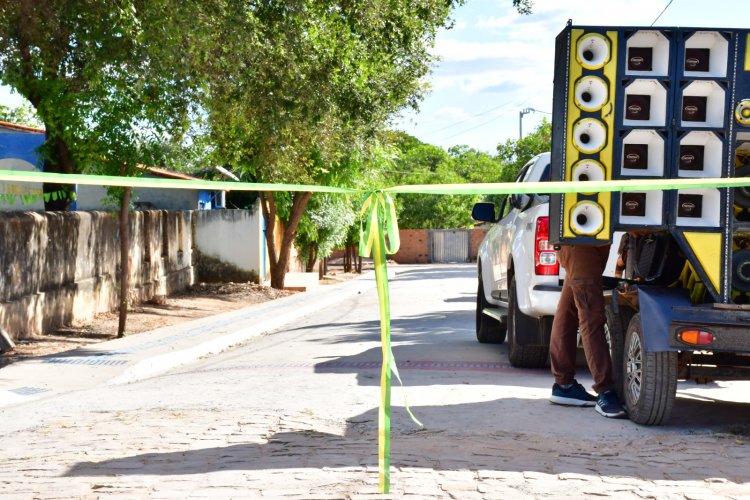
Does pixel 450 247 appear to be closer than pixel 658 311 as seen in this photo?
No

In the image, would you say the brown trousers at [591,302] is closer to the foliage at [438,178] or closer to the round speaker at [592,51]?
the round speaker at [592,51]

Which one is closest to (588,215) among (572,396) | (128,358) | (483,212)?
(572,396)

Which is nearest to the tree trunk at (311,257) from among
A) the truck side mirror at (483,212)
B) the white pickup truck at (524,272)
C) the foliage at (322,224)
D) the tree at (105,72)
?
the foliage at (322,224)

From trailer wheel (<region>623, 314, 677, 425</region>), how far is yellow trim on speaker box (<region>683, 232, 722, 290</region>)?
542 mm

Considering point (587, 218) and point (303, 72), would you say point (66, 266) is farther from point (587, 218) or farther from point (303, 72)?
point (587, 218)

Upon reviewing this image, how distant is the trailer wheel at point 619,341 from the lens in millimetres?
7691

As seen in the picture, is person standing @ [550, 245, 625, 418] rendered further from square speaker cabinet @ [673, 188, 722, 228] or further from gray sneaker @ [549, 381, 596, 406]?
square speaker cabinet @ [673, 188, 722, 228]

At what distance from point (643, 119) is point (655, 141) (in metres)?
0.17

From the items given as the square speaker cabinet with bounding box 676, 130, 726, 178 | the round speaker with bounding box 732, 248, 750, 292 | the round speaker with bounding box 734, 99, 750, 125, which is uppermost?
the round speaker with bounding box 734, 99, 750, 125

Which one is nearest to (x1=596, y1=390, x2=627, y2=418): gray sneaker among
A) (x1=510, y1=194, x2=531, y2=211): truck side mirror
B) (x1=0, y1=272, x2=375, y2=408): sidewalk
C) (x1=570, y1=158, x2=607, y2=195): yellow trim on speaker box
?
(x1=570, y1=158, x2=607, y2=195): yellow trim on speaker box

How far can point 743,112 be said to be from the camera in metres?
7.02

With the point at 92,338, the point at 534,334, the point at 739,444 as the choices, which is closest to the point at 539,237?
the point at 534,334

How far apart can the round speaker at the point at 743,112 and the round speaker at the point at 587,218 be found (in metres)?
1.10

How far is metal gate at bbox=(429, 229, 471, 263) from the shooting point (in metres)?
72.4
